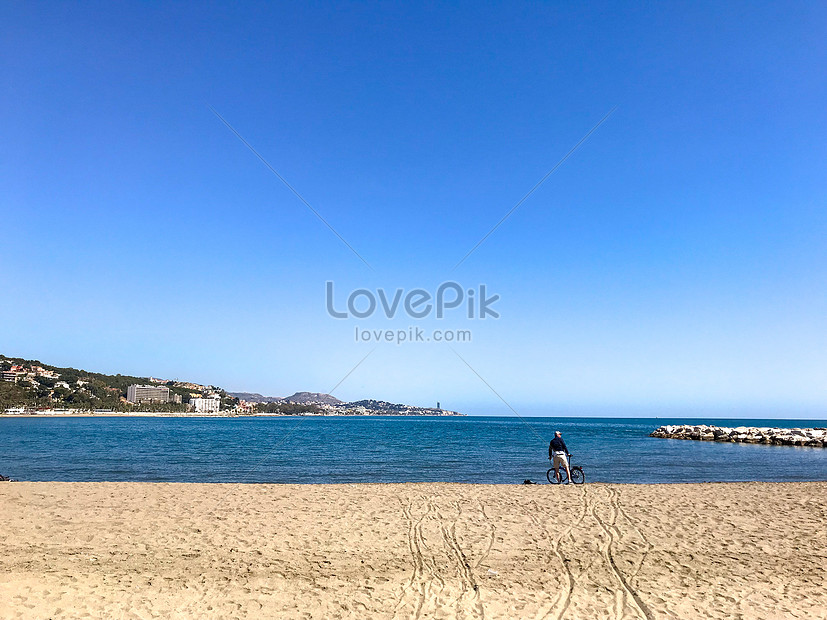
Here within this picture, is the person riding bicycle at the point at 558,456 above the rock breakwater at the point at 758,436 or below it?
above

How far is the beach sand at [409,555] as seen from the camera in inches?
301

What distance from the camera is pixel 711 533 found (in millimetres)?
11516

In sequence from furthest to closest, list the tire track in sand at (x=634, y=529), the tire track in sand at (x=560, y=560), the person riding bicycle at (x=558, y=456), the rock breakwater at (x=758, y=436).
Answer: the rock breakwater at (x=758, y=436)
the person riding bicycle at (x=558, y=456)
the tire track in sand at (x=634, y=529)
the tire track in sand at (x=560, y=560)

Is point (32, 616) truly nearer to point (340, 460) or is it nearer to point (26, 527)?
point (26, 527)

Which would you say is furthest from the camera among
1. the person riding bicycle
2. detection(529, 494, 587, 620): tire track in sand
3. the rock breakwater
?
the rock breakwater

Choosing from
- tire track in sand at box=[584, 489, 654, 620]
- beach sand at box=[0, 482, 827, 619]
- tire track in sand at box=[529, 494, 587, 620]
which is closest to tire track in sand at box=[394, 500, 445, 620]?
beach sand at box=[0, 482, 827, 619]

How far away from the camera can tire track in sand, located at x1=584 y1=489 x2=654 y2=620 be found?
755cm

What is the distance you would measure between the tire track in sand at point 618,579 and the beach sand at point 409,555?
38 millimetres

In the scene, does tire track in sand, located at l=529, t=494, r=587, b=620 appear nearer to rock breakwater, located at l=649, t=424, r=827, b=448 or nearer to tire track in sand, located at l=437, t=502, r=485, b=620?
tire track in sand, located at l=437, t=502, r=485, b=620

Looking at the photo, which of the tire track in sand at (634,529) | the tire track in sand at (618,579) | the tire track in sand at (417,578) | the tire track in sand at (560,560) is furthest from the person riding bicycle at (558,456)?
the tire track in sand at (417,578)

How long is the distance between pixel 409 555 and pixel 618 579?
3.68 metres

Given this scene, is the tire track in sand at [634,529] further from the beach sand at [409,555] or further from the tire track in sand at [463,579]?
the tire track in sand at [463,579]

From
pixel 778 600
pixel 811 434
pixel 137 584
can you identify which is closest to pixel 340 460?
pixel 137 584

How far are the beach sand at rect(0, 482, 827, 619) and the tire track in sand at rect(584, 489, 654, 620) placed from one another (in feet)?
0.13
